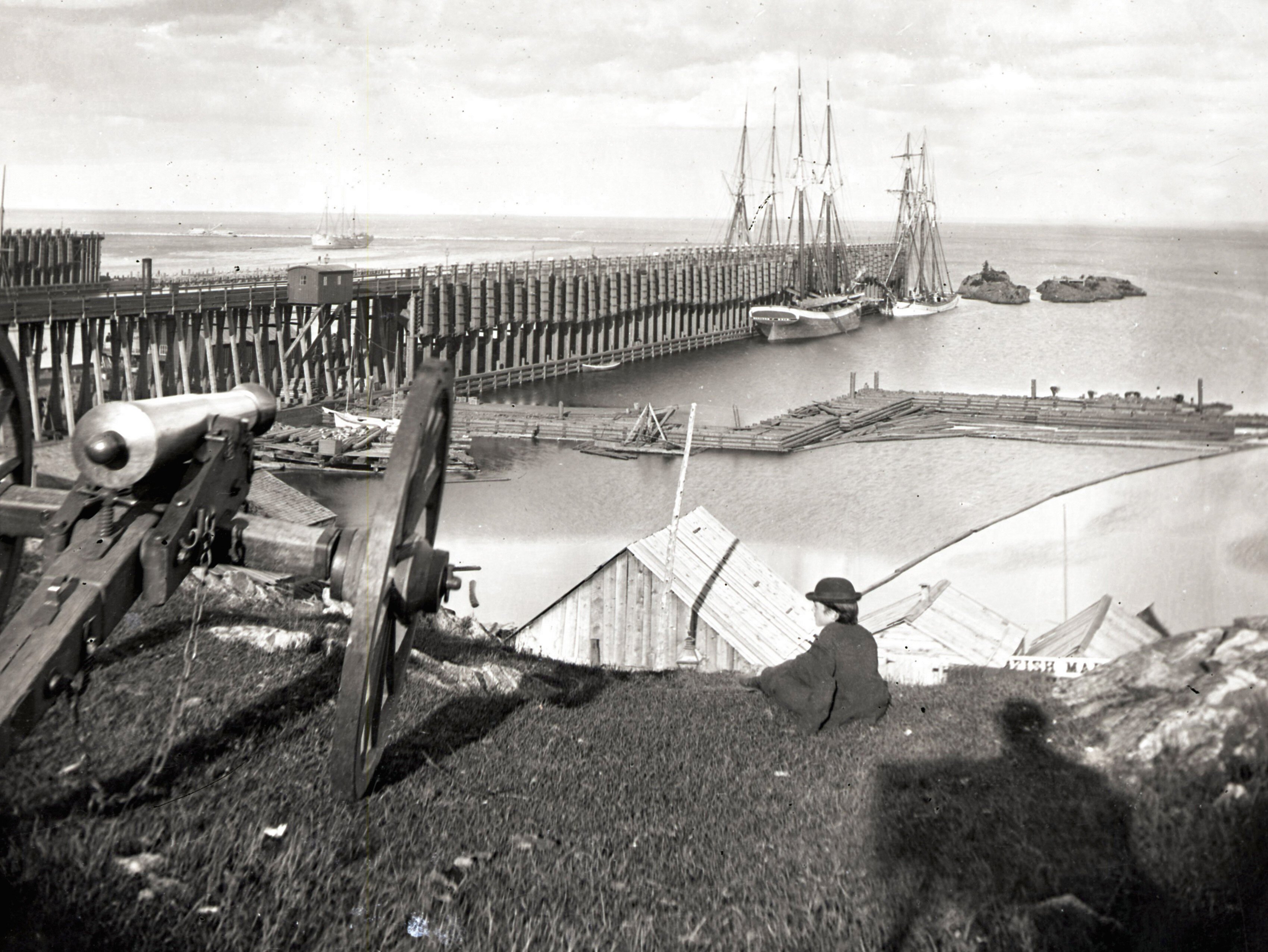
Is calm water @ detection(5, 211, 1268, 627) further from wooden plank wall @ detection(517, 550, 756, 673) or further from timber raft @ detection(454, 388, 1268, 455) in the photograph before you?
wooden plank wall @ detection(517, 550, 756, 673)

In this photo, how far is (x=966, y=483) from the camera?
32.5 metres

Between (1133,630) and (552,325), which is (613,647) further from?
(552,325)

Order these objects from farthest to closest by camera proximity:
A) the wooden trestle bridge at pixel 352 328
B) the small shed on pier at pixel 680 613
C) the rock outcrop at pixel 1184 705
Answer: the wooden trestle bridge at pixel 352 328 < the small shed on pier at pixel 680 613 < the rock outcrop at pixel 1184 705

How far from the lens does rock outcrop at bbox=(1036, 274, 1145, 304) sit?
55656 mm

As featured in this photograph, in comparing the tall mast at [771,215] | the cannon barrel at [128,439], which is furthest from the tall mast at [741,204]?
the cannon barrel at [128,439]

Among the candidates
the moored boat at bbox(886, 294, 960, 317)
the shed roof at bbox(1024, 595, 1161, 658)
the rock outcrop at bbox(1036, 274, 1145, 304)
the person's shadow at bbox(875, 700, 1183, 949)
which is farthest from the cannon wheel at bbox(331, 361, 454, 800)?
the moored boat at bbox(886, 294, 960, 317)

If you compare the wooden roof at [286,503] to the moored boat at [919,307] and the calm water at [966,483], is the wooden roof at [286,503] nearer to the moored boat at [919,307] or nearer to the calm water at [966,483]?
the calm water at [966,483]

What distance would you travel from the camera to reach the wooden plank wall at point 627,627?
13844 millimetres

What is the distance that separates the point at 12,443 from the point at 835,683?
400 centimetres

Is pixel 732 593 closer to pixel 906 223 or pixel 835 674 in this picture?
pixel 835 674

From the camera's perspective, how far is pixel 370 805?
4.21 metres

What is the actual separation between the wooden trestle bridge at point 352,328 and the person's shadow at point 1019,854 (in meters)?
15.9

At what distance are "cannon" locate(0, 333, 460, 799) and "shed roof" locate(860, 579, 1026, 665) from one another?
29.5ft

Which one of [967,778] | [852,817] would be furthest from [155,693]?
[967,778]
